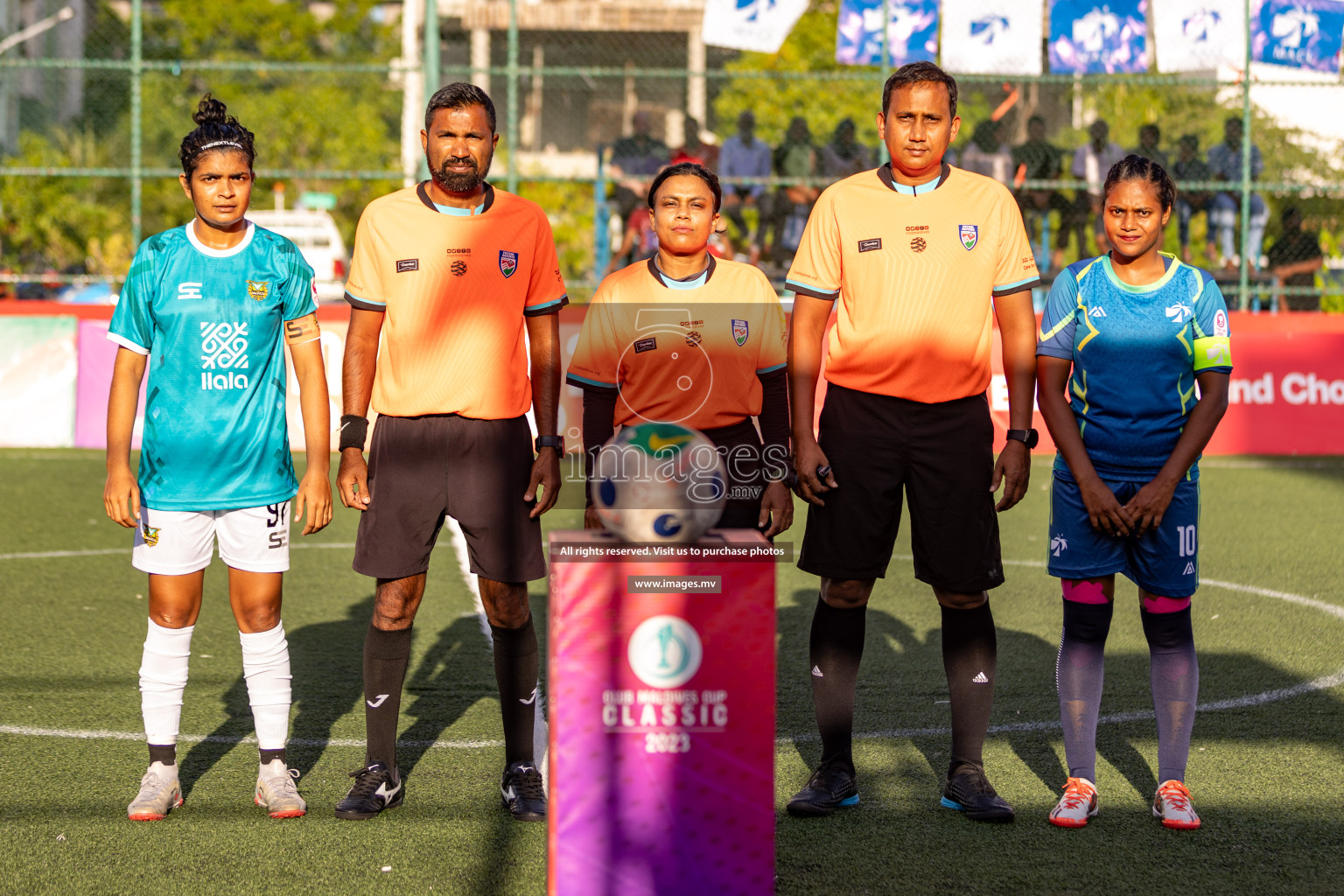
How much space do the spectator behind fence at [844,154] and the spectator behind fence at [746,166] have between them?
0.66 metres

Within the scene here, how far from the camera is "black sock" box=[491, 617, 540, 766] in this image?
4.17 metres

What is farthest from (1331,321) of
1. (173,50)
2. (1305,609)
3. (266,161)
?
(173,50)

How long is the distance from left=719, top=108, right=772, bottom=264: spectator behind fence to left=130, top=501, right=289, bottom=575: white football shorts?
11076 mm

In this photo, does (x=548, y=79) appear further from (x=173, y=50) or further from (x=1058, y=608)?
(x=1058, y=608)

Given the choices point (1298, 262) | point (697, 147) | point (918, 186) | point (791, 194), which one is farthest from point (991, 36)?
point (918, 186)

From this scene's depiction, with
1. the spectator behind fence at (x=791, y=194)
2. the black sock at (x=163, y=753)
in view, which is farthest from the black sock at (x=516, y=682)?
the spectator behind fence at (x=791, y=194)

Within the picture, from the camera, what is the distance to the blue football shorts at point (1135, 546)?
157 inches

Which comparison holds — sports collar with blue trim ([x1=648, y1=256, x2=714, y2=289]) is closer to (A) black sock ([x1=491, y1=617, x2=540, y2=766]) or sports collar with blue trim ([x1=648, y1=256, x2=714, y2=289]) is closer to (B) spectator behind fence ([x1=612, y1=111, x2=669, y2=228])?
(A) black sock ([x1=491, y1=617, x2=540, y2=766])

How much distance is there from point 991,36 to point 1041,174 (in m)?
1.68

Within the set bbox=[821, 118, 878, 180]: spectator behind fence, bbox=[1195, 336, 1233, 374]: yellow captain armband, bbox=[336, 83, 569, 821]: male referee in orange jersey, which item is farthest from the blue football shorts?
bbox=[821, 118, 878, 180]: spectator behind fence

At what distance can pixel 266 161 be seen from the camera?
38562 mm

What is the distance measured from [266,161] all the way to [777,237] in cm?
2764

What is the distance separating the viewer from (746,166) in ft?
48.1

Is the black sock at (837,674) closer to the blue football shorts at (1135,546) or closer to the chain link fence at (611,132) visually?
the blue football shorts at (1135,546)
